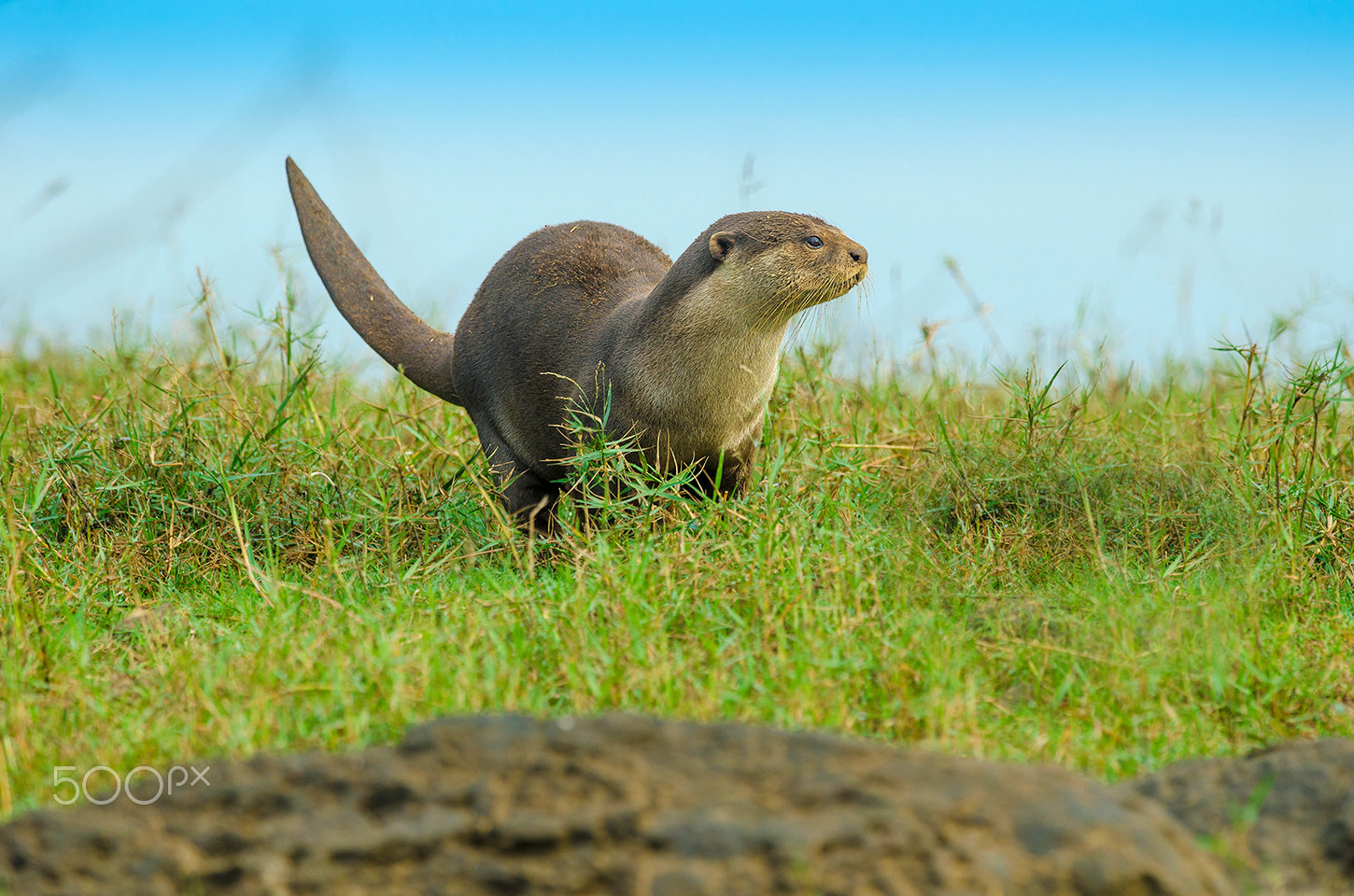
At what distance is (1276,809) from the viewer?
1841mm

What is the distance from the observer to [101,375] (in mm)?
5262

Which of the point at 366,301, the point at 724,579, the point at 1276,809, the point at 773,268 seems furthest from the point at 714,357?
the point at 1276,809

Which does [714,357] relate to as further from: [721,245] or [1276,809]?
[1276,809]

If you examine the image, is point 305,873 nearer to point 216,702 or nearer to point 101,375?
point 216,702

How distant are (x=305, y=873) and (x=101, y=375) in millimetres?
4266

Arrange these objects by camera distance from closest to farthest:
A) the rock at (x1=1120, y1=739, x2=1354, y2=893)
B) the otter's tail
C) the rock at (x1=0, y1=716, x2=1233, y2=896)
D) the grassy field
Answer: the rock at (x1=0, y1=716, x2=1233, y2=896) → the rock at (x1=1120, y1=739, x2=1354, y2=893) → the grassy field → the otter's tail

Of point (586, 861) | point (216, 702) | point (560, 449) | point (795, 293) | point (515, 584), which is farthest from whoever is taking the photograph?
point (560, 449)

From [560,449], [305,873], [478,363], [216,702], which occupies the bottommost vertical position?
[305,873]

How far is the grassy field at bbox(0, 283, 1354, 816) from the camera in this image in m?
2.34

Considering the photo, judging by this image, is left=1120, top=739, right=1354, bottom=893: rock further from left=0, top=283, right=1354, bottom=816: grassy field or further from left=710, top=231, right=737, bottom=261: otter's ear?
left=710, top=231, right=737, bottom=261: otter's ear

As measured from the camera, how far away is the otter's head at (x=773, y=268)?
3516 mm

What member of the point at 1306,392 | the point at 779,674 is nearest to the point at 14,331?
the point at 779,674

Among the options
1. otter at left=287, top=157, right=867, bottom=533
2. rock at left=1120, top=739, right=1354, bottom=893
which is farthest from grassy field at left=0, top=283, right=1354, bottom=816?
rock at left=1120, top=739, right=1354, bottom=893

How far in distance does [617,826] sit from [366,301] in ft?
10.9
